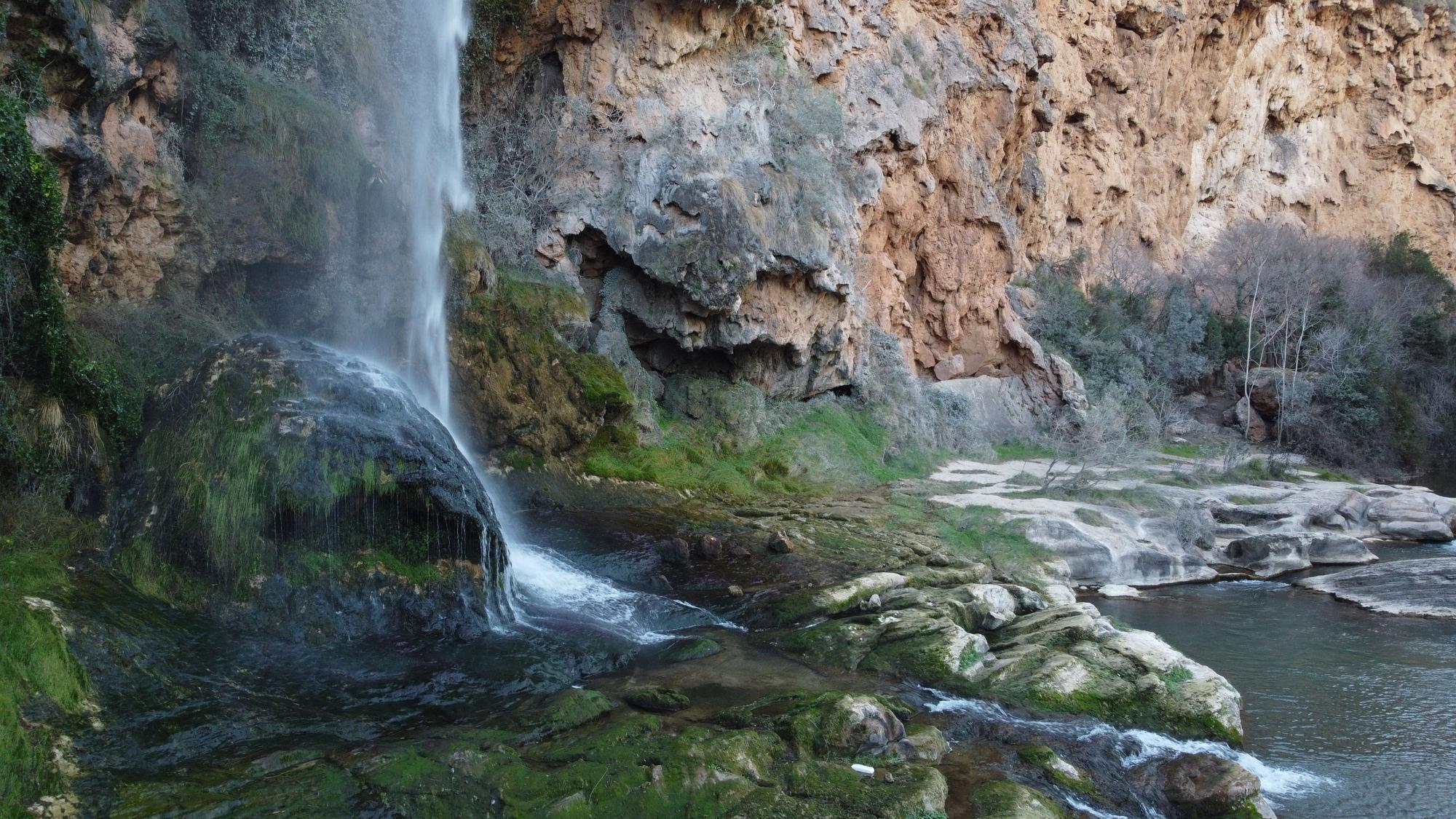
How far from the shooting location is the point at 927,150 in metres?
22.6

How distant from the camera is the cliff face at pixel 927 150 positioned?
16688 mm

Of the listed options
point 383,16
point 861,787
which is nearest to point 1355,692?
point 861,787

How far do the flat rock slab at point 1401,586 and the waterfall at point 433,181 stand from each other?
14.0m

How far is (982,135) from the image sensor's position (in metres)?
24.5

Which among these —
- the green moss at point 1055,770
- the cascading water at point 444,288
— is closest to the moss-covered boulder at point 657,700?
the cascading water at point 444,288

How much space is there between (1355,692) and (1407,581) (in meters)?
5.51

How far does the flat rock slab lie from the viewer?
13.4 meters

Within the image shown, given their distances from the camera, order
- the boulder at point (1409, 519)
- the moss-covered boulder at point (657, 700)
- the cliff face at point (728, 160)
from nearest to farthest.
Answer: the moss-covered boulder at point (657, 700) → the cliff face at point (728, 160) → the boulder at point (1409, 519)

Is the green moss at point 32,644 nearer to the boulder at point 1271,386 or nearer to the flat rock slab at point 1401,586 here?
the flat rock slab at point 1401,586

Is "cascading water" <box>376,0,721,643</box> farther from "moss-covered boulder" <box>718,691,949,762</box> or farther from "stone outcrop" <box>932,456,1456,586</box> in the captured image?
"stone outcrop" <box>932,456,1456,586</box>

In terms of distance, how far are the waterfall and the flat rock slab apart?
552 inches

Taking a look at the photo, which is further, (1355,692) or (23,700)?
(1355,692)

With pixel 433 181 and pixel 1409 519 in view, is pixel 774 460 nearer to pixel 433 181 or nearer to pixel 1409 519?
pixel 433 181

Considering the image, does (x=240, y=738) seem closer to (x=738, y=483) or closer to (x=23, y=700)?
(x=23, y=700)
